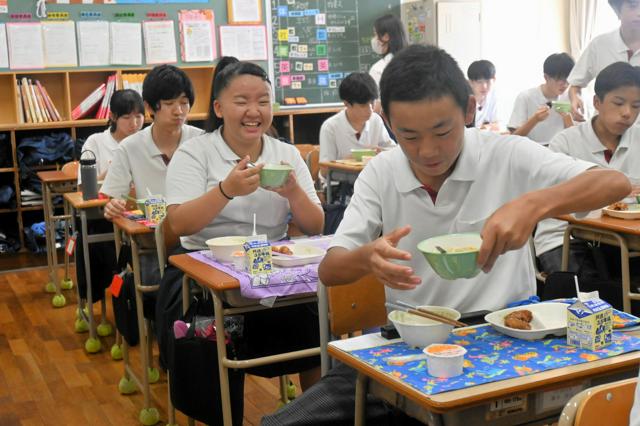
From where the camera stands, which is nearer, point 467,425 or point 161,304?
point 467,425

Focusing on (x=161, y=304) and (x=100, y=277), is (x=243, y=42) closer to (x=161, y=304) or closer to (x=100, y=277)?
(x=100, y=277)

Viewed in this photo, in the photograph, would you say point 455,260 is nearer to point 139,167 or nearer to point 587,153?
point 587,153

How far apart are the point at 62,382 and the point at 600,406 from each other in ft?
10.4

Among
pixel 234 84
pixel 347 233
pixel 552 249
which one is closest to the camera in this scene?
pixel 347 233

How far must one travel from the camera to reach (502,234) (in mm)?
1552

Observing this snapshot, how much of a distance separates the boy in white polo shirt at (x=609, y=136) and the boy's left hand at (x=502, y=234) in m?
2.06

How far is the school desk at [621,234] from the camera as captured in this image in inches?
121

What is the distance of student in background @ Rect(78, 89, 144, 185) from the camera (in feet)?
16.8

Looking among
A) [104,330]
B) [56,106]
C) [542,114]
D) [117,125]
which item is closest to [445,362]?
[104,330]

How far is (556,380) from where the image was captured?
1.49 m

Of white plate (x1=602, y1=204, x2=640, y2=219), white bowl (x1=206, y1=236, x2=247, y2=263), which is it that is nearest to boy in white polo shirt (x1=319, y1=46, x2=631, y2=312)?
white bowl (x1=206, y1=236, x2=247, y2=263)

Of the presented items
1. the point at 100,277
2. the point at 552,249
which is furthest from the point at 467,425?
the point at 100,277

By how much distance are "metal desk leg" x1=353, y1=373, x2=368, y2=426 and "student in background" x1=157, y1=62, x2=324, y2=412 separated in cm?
109

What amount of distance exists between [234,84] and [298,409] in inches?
62.0
